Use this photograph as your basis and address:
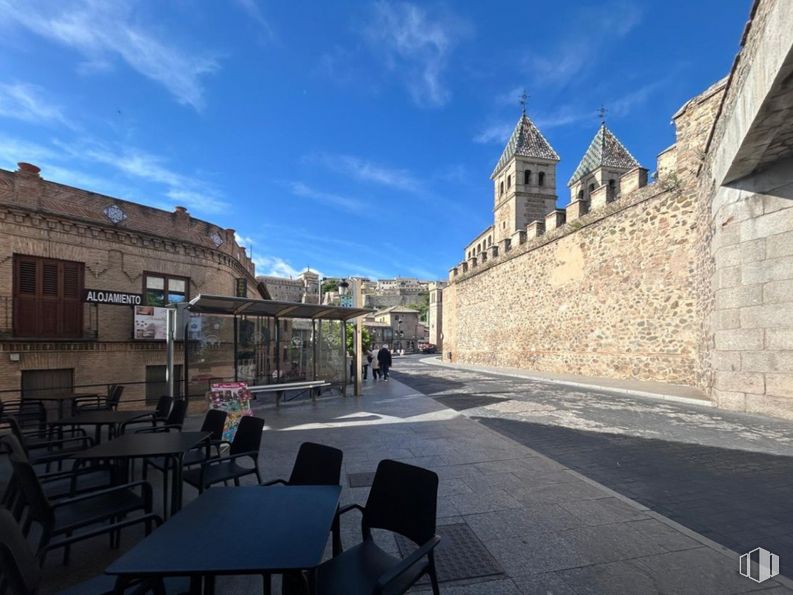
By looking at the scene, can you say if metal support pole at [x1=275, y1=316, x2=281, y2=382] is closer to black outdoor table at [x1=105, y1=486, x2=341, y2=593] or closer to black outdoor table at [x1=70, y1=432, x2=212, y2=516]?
black outdoor table at [x1=70, y1=432, x2=212, y2=516]

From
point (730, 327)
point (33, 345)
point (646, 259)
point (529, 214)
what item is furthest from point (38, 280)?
point (529, 214)

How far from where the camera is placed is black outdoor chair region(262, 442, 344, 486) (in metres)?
3.03

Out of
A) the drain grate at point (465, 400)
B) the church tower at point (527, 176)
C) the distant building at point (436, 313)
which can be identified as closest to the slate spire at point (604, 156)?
the church tower at point (527, 176)

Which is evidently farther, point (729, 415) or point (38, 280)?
point (38, 280)

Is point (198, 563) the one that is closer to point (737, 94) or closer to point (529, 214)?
point (737, 94)

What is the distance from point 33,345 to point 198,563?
10835 mm

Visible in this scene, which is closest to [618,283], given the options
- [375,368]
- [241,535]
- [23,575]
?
[375,368]

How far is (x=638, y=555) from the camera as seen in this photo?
3.09 metres

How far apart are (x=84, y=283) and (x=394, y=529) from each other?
37.7 feet

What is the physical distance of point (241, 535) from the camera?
209 cm

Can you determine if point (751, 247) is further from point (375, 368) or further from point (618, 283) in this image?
point (375, 368)

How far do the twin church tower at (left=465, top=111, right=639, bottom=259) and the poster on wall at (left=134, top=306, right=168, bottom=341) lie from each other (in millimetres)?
32745

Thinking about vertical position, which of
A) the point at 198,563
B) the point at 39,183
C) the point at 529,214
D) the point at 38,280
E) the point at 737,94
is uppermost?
the point at 529,214

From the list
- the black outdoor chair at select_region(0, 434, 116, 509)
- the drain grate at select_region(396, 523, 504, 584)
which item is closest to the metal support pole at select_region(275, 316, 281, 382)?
the black outdoor chair at select_region(0, 434, 116, 509)
